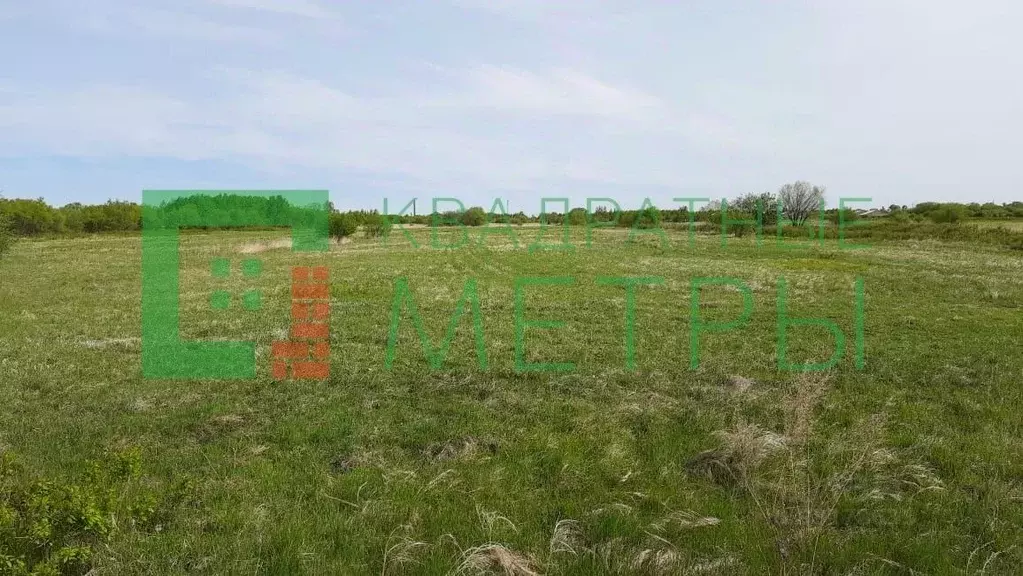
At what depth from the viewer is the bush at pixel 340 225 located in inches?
2628

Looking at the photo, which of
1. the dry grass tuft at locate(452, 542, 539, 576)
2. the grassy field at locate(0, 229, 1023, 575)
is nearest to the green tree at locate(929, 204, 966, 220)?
the grassy field at locate(0, 229, 1023, 575)

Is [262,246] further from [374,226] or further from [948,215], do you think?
[948,215]

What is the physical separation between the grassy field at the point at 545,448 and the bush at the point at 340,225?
48.9 m

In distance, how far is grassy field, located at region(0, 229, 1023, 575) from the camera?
5.52 m

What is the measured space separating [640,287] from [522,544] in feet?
68.0

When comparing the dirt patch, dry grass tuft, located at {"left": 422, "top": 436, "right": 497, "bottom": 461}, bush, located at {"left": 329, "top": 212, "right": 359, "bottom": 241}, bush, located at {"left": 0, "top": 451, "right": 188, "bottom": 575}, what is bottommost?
dry grass tuft, located at {"left": 422, "top": 436, "right": 497, "bottom": 461}

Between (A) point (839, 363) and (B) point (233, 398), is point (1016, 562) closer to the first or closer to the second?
(A) point (839, 363)

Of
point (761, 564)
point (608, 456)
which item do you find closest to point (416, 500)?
point (608, 456)

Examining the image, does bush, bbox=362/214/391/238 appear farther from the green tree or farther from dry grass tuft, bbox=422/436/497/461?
the green tree

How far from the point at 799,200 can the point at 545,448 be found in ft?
320

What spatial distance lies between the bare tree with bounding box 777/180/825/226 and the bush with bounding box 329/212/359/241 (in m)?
61.9

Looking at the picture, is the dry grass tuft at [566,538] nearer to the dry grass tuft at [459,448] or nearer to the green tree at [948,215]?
the dry grass tuft at [459,448]

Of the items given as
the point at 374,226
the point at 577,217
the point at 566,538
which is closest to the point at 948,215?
the point at 577,217

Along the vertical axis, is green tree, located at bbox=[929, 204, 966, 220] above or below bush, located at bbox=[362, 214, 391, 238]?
above
